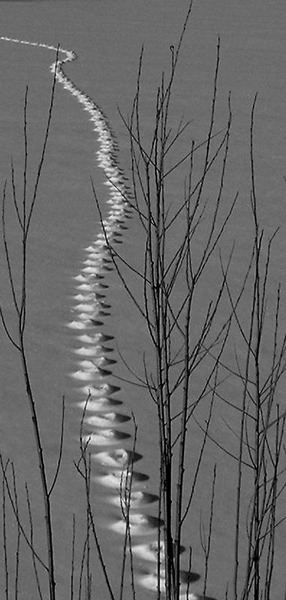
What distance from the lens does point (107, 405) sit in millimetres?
3604

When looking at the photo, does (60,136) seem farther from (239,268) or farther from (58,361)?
(58,361)

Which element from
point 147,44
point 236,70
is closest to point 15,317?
point 236,70

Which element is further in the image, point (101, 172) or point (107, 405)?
point (101, 172)

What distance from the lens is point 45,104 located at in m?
9.04

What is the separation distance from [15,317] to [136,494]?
147cm

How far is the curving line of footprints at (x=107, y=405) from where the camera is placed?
8.85 ft

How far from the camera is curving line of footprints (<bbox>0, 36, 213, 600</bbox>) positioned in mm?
2697

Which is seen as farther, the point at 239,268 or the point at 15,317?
the point at 239,268

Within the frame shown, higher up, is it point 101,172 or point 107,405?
point 101,172

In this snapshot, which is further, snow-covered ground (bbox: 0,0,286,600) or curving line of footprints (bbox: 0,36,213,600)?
snow-covered ground (bbox: 0,0,286,600)

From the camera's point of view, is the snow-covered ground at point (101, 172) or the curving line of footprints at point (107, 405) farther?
the snow-covered ground at point (101, 172)

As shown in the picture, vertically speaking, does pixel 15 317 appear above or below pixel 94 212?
below

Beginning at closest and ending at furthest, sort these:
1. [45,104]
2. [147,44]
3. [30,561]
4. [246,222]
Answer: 1. [30,561]
2. [246,222]
3. [45,104]
4. [147,44]

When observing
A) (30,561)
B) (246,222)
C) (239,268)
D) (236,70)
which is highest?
(236,70)
